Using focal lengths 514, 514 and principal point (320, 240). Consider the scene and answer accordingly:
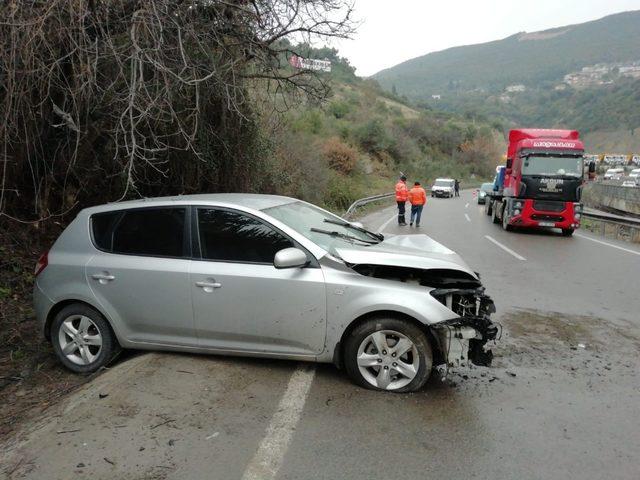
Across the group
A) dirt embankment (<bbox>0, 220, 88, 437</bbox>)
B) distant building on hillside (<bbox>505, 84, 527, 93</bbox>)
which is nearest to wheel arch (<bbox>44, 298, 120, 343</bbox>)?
dirt embankment (<bbox>0, 220, 88, 437</bbox>)

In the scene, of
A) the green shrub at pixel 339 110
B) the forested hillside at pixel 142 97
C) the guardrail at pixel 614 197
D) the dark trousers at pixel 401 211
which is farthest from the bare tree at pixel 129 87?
the green shrub at pixel 339 110

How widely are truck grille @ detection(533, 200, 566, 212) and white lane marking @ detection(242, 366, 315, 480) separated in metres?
14.1

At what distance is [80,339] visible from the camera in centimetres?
485

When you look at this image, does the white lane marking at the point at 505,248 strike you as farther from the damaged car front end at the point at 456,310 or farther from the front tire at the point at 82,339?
the front tire at the point at 82,339

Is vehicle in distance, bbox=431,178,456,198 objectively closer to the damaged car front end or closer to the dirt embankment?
the dirt embankment

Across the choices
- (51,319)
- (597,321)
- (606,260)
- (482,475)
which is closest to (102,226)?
(51,319)

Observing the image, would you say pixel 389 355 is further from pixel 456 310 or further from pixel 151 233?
pixel 151 233

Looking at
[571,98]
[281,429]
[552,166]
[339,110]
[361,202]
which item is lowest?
[361,202]

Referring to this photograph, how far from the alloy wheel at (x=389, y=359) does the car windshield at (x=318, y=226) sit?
0.82 meters

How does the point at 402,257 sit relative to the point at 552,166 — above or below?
below

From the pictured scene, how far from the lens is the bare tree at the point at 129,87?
6.14 m

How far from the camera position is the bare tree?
6.14 meters

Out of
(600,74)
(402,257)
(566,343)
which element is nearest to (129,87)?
(402,257)

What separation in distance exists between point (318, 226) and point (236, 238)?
903 millimetres
